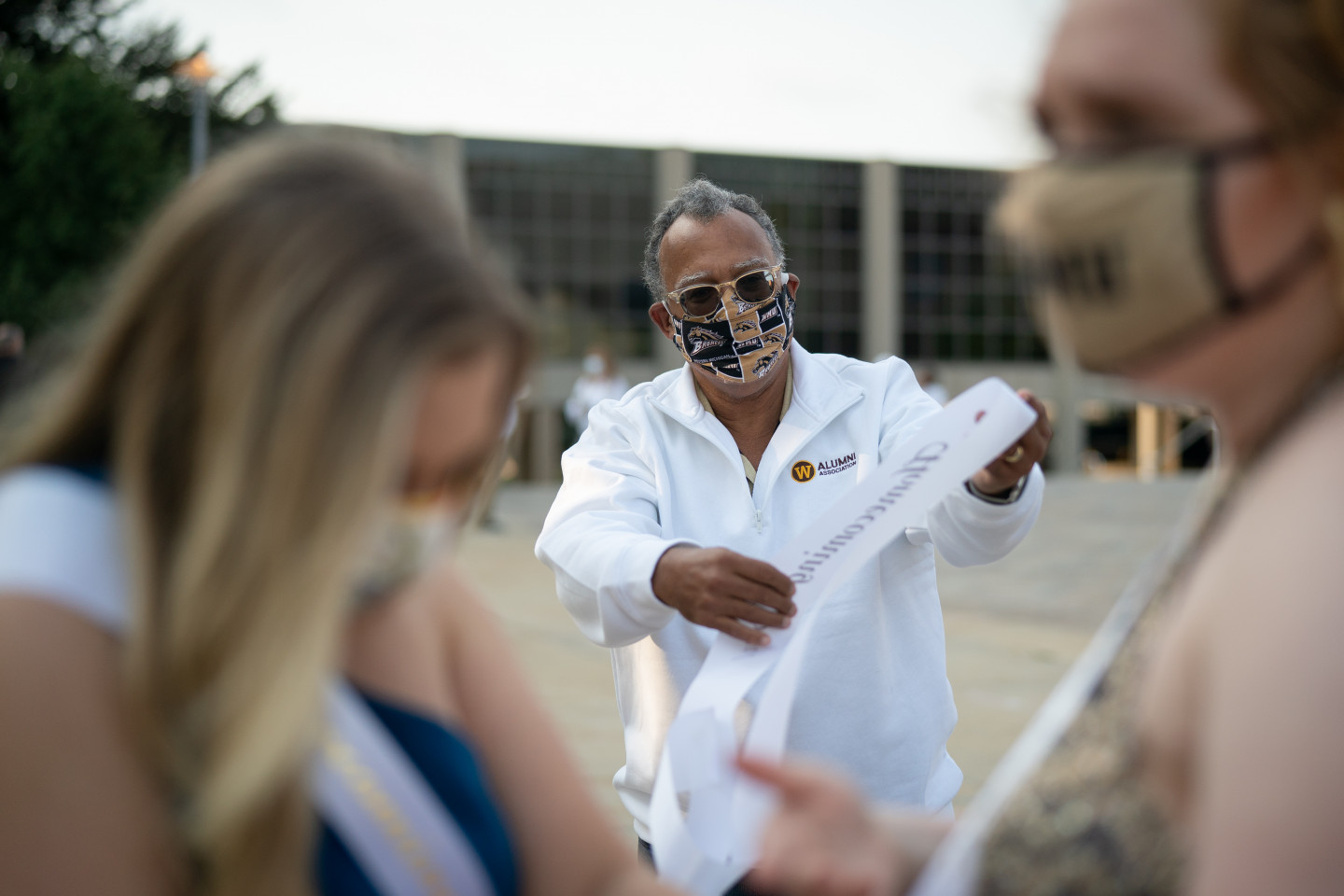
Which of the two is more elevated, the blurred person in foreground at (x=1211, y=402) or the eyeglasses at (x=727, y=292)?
the blurred person in foreground at (x=1211, y=402)

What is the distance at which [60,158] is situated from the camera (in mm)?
22266

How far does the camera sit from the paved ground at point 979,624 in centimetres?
626

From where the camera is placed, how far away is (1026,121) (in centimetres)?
122

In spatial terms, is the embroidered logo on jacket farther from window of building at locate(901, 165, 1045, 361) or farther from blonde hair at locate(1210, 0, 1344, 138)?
window of building at locate(901, 165, 1045, 361)

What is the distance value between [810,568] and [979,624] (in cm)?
754

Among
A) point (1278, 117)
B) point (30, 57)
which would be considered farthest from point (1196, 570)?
point (30, 57)

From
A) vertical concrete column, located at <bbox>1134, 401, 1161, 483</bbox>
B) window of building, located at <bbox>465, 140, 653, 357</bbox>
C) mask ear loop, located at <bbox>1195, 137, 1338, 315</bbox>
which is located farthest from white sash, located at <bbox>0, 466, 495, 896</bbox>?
vertical concrete column, located at <bbox>1134, 401, 1161, 483</bbox>

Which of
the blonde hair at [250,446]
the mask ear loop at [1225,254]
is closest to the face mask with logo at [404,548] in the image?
the blonde hair at [250,446]

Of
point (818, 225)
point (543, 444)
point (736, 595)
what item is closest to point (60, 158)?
point (543, 444)

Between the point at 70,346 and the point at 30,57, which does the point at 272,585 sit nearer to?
the point at 70,346

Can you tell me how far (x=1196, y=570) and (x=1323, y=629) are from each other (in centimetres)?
21

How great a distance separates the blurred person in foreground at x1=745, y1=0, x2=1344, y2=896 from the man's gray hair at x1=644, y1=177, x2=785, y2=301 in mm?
1858

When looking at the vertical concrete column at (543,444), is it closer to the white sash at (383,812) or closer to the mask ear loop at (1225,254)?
the white sash at (383,812)

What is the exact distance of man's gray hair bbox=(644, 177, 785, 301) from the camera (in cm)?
301
